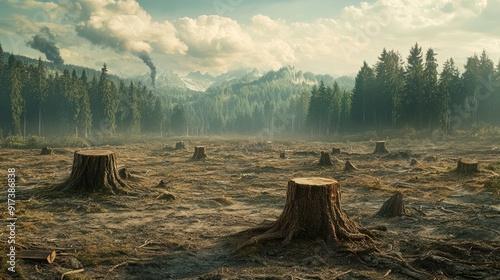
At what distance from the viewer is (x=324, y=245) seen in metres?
7.00

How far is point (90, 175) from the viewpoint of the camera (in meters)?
12.3

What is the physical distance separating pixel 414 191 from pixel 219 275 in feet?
32.9

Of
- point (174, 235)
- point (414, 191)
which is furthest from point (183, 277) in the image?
point (414, 191)

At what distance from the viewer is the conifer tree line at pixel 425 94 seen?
2152 inches

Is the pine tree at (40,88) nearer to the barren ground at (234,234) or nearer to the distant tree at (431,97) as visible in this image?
the barren ground at (234,234)

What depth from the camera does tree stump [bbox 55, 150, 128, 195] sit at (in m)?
12.1

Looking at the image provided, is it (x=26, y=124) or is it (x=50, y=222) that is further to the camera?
(x=26, y=124)

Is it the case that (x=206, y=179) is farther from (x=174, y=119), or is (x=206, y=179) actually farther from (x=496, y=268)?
(x=174, y=119)

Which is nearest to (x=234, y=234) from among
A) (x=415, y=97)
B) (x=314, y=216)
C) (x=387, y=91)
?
(x=314, y=216)

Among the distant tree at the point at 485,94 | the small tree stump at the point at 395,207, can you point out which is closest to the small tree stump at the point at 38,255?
the small tree stump at the point at 395,207

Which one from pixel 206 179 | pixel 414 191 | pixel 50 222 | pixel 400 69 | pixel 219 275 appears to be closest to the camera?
pixel 219 275

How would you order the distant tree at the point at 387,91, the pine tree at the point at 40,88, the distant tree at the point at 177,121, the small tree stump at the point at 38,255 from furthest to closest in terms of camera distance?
1. the distant tree at the point at 177,121
2. the pine tree at the point at 40,88
3. the distant tree at the point at 387,91
4. the small tree stump at the point at 38,255

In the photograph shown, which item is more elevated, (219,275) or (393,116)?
(393,116)

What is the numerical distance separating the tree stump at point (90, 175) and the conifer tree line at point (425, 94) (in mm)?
52520
